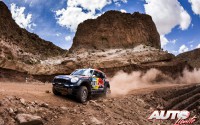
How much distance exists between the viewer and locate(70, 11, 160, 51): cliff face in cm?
5128

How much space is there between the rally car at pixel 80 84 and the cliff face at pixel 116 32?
34080 mm

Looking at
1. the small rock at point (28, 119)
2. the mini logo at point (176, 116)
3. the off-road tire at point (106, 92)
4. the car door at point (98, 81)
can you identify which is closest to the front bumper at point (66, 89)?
the car door at point (98, 81)

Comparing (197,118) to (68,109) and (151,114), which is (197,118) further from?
(68,109)

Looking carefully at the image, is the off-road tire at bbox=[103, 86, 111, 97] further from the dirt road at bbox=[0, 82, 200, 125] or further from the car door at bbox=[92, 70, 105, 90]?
the dirt road at bbox=[0, 82, 200, 125]

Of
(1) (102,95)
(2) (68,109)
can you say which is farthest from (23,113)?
(1) (102,95)

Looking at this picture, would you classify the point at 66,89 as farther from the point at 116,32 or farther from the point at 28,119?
the point at 116,32

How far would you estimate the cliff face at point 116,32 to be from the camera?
5128 cm

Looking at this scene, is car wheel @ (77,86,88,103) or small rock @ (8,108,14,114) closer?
small rock @ (8,108,14,114)

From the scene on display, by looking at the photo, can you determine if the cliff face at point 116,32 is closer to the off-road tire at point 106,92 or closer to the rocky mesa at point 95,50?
the rocky mesa at point 95,50

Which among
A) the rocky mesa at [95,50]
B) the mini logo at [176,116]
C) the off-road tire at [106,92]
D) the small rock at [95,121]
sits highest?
the rocky mesa at [95,50]

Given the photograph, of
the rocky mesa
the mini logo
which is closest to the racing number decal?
the mini logo

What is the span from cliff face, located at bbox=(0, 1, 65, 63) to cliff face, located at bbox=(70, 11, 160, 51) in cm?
719

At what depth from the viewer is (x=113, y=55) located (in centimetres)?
4544

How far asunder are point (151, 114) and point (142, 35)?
36.5m
